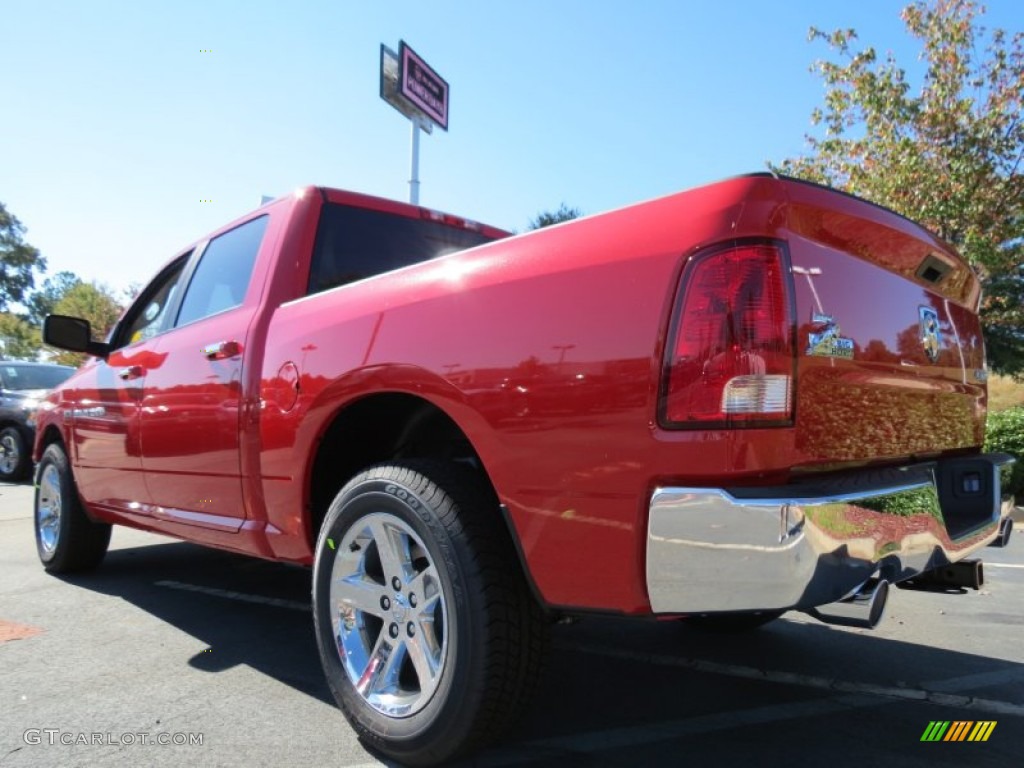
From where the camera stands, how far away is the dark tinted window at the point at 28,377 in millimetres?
11219

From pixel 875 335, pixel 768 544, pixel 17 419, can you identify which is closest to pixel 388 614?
pixel 768 544

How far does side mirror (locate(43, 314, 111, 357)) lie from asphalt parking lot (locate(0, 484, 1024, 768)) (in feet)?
4.79

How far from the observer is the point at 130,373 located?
4051 millimetres

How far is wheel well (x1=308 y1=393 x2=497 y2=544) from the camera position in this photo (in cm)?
272

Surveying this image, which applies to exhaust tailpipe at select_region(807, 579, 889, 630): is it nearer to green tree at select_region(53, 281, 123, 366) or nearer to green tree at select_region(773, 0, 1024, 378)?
green tree at select_region(773, 0, 1024, 378)

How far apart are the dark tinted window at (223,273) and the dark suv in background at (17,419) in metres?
7.67

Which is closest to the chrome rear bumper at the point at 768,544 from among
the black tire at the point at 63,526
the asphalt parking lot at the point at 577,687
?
the asphalt parking lot at the point at 577,687

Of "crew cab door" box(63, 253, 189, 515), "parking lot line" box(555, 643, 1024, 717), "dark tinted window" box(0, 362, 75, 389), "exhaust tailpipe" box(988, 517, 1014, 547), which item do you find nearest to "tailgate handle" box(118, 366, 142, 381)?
"crew cab door" box(63, 253, 189, 515)

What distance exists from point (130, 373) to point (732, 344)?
134 inches

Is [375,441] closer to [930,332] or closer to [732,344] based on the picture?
[732,344]

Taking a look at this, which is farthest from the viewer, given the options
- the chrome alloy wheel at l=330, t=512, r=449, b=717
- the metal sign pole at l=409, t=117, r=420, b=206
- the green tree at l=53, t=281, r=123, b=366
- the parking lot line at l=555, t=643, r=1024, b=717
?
the green tree at l=53, t=281, r=123, b=366

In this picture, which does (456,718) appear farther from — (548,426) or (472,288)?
(472,288)

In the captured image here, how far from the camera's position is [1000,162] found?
435 inches

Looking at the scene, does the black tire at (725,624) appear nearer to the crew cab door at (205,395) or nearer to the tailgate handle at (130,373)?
the crew cab door at (205,395)
